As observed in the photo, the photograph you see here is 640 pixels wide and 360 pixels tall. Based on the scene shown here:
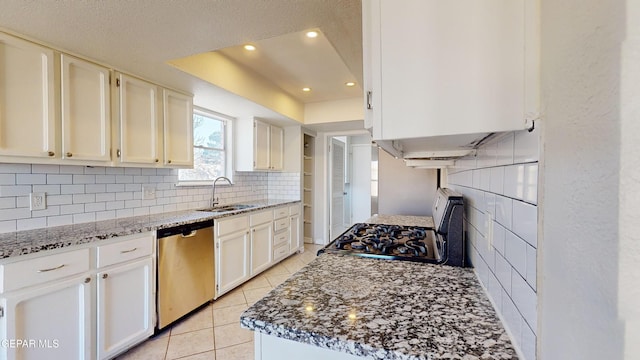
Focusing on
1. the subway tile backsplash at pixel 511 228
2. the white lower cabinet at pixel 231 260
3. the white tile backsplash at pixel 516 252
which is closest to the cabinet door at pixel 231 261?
the white lower cabinet at pixel 231 260

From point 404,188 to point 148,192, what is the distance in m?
2.48

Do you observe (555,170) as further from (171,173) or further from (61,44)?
(171,173)

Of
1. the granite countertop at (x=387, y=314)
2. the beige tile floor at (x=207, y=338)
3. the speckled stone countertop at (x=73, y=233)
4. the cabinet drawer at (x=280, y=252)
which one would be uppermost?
the speckled stone countertop at (x=73, y=233)

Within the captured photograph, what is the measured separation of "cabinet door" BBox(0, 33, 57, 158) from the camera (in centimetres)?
149

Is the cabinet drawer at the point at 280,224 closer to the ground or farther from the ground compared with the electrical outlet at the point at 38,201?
closer to the ground

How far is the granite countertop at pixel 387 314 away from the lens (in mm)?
602

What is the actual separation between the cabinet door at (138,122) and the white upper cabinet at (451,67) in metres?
2.12

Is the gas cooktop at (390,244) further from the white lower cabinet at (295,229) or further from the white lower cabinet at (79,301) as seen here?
the white lower cabinet at (295,229)

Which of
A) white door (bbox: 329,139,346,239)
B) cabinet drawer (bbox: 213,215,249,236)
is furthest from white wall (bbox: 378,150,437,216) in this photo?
white door (bbox: 329,139,346,239)

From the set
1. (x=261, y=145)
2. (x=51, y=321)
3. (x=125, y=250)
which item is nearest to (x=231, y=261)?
(x=125, y=250)

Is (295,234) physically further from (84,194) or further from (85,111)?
(85,111)

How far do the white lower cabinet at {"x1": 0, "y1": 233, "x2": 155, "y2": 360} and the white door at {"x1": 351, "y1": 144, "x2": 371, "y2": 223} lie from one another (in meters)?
4.99

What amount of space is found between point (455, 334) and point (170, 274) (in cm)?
215

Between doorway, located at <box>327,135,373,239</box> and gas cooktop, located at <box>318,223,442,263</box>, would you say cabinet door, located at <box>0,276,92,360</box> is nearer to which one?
gas cooktop, located at <box>318,223,442,263</box>
